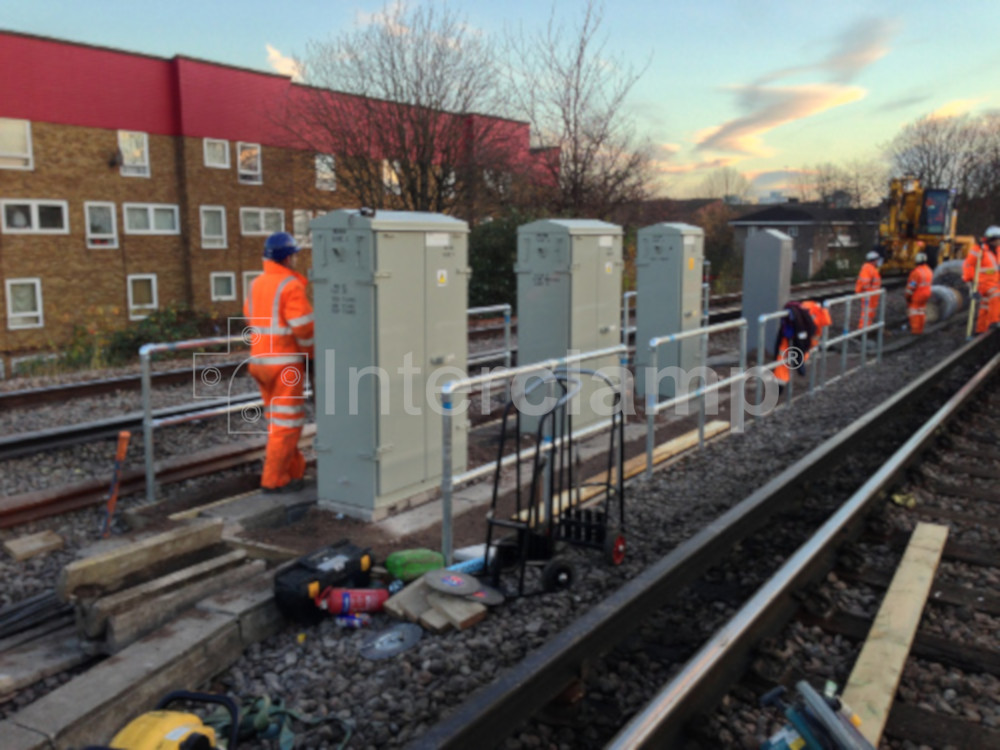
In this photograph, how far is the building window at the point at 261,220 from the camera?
32.9 meters

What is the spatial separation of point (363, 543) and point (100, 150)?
2810cm

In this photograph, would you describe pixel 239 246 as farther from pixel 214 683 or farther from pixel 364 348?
pixel 214 683

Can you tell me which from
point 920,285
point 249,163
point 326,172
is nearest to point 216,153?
point 249,163

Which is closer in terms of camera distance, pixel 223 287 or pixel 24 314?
pixel 24 314

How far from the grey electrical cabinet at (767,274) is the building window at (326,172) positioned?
46.6 ft

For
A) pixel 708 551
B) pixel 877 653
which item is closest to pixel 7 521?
pixel 708 551

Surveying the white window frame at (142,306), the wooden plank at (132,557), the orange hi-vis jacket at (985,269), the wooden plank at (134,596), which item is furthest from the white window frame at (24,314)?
the orange hi-vis jacket at (985,269)

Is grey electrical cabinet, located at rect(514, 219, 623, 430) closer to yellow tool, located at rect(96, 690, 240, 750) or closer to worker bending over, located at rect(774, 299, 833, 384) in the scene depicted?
worker bending over, located at rect(774, 299, 833, 384)

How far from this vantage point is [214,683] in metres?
4.13

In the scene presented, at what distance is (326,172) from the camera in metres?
25.6

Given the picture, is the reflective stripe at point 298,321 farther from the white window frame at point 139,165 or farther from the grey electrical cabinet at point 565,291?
the white window frame at point 139,165

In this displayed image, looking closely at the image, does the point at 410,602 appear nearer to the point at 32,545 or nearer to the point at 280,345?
the point at 280,345

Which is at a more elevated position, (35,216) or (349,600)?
(35,216)

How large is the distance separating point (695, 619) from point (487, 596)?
123 centimetres
